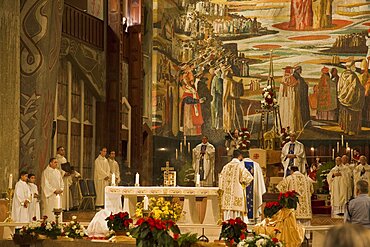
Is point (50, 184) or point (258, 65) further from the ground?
point (258, 65)

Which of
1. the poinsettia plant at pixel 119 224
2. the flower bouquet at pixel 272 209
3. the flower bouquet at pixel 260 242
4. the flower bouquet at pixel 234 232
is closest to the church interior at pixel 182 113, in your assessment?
the flower bouquet at pixel 272 209

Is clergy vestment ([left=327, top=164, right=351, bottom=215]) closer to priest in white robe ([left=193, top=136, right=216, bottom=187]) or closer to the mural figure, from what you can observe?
priest in white robe ([left=193, top=136, right=216, bottom=187])

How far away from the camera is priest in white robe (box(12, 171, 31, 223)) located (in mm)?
14555

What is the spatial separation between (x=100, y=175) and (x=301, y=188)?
5.91 m

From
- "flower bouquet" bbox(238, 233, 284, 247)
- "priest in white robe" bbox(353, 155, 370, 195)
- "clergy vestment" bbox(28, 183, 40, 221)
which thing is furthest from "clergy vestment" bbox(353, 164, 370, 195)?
"flower bouquet" bbox(238, 233, 284, 247)

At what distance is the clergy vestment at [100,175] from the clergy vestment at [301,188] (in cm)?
556

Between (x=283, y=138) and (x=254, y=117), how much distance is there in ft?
15.4

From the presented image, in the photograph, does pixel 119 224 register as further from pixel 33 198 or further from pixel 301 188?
pixel 301 188

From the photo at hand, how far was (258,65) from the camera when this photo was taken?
90.9ft

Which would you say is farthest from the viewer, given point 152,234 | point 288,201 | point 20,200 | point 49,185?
point 49,185

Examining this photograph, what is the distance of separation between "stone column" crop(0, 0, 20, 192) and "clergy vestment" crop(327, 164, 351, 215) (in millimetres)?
8820

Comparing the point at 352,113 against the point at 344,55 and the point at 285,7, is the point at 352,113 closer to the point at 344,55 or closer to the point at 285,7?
the point at 344,55

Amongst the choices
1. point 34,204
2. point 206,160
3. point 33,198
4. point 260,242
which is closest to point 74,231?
point 260,242

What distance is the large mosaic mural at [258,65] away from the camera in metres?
26.7
